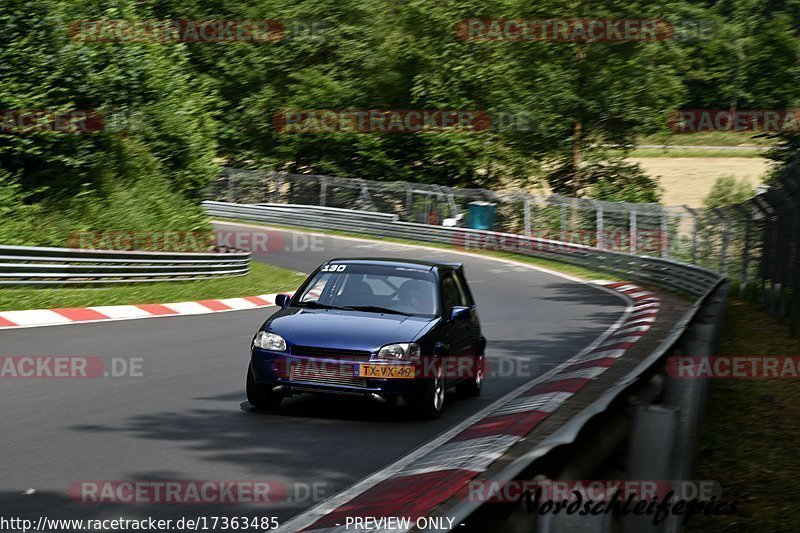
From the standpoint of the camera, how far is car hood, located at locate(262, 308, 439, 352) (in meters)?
9.72

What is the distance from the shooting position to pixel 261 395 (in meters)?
9.94

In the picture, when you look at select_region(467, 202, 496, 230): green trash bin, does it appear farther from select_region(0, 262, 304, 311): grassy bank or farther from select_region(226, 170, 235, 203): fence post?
select_region(0, 262, 304, 311): grassy bank

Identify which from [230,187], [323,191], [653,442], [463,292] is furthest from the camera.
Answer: [230,187]

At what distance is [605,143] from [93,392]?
41.0 metres

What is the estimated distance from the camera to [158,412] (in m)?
9.59

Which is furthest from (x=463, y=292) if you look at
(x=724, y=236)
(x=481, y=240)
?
(x=481, y=240)

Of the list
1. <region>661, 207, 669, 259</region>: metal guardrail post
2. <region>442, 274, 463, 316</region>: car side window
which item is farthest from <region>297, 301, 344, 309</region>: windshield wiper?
<region>661, 207, 669, 259</region>: metal guardrail post

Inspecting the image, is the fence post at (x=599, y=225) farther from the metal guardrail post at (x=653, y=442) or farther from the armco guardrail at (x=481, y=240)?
the metal guardrail post at (x=653, y=442)

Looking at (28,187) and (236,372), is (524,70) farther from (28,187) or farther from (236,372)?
(236,372)

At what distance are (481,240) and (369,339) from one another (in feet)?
107

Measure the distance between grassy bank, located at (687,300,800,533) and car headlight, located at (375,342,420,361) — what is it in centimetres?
261

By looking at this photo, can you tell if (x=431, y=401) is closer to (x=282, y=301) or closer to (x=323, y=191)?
(x=282, y=301)

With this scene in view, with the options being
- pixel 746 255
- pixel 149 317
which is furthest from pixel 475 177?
pixel 149 317

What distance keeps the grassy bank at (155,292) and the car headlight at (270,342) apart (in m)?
8.32
